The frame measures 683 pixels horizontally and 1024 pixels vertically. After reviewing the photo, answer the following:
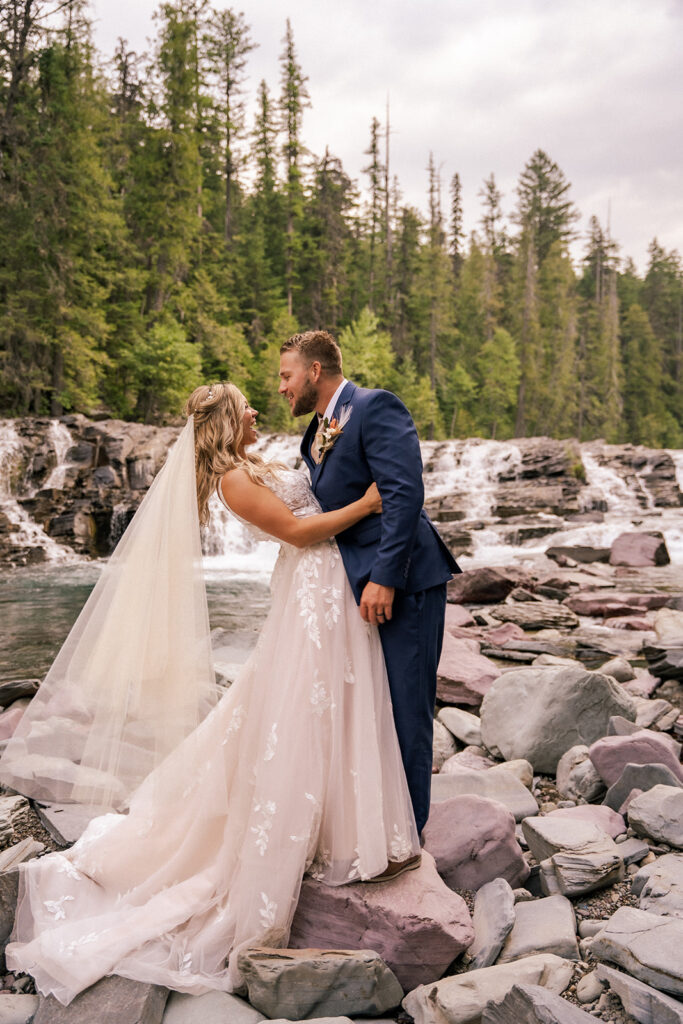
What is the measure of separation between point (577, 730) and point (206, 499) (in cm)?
309

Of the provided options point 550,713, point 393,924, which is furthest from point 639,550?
point 393,924

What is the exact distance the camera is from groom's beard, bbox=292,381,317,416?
287cm

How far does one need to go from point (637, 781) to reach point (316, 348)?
287cm

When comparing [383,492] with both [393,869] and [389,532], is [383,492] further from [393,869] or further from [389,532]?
[393,869]

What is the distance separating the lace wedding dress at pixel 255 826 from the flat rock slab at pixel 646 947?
28.5 inches

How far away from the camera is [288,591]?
2.84 meters

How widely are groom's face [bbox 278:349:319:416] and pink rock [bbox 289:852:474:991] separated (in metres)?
1.79

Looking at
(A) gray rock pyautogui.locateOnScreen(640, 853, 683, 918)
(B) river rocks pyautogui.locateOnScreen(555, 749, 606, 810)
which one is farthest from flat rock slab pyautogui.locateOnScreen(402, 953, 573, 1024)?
(B) river rocks pyautogui.locateOnScreen(555, 749, 606, 810)

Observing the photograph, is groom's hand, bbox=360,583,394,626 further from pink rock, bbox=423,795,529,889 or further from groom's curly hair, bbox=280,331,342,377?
pink rock, bbox=423,795,529,889

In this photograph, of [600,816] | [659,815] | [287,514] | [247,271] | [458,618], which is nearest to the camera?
[287,514]

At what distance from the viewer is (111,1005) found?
2330 mm

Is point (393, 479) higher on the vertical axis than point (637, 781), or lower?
higher

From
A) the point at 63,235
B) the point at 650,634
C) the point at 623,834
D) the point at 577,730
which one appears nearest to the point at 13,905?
the point at 623,834

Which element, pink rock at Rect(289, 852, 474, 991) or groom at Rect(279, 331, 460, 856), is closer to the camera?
pink rock at Rect(289, 852, 474, 991)
